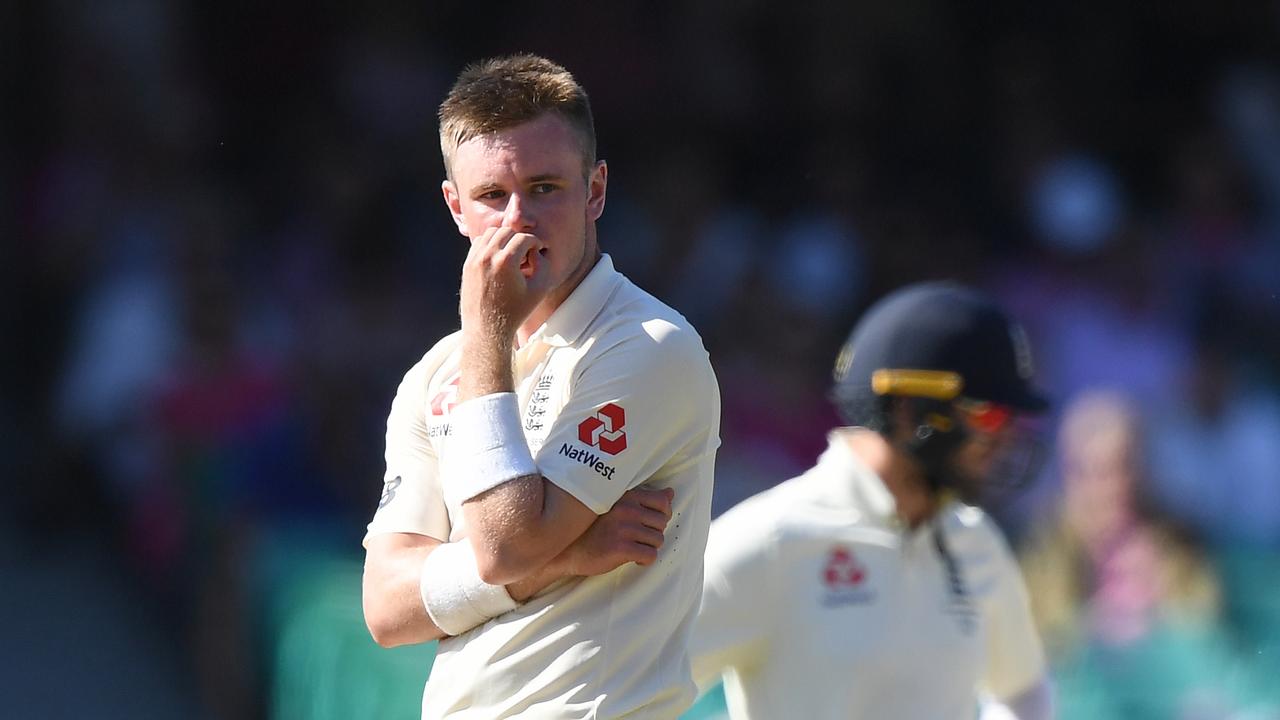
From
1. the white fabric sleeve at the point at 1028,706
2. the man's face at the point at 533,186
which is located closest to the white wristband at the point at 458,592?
the man's face at the point at 533,186

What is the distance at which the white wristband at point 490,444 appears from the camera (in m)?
2.90

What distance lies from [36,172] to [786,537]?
5.65 metres

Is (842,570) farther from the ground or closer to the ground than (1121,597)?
farther from the ground

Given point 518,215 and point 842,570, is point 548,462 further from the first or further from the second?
point 842,570

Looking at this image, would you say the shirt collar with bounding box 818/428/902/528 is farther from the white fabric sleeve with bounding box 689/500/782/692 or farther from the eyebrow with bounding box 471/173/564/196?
the eyebrow with bounding box 471/173/564/196

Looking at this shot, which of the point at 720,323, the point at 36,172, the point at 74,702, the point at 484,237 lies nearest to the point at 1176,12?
the point at 720,323

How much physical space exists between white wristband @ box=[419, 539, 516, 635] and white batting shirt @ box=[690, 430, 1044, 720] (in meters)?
1.07

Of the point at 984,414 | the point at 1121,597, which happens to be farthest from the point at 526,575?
the point at 1121,597

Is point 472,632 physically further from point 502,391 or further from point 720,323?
point 720,323

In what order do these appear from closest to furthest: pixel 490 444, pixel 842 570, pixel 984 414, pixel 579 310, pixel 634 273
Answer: pixel 490 444 → pixel 579 310 → pixel 842 570 → pixel 984 414 → pixel 634 273

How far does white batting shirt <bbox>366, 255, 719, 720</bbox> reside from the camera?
2.96 meters

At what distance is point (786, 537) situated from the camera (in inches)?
167

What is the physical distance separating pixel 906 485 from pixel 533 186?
5.54ft

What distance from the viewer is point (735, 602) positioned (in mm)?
4090
